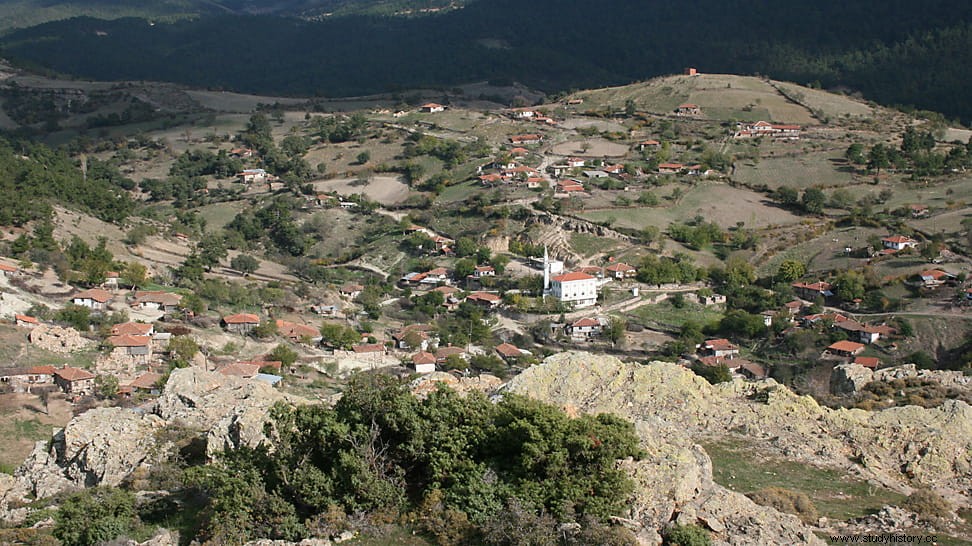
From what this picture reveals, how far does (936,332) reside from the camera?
139 ft

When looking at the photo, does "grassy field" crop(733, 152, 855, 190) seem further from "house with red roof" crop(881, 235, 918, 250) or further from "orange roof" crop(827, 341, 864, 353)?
"orange roof" crop(827, 341, 864, 353)

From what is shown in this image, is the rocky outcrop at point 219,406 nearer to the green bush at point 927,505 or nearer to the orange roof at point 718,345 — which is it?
the green bush at point 927,505

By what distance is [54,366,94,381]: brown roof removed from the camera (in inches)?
1028

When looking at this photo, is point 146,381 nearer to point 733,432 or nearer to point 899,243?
point 733,432

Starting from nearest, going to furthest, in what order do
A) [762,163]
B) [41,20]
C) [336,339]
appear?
[336,339], [762,163], [41,20]

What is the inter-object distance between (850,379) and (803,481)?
1053 centimetres

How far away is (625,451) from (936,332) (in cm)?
3358

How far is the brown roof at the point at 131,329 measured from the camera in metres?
32.4

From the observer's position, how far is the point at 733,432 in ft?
A: 57.8

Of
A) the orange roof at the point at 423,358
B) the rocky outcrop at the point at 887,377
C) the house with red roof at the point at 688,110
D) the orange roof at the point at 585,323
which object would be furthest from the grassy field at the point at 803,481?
the house with red roof at the point at 688,110

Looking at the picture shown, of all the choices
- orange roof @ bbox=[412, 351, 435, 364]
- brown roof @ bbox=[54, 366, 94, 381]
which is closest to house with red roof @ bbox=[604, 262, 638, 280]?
orange roof @ bbox=[412, 351, 435, 364]

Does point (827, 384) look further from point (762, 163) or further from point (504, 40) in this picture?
point (504, 40)

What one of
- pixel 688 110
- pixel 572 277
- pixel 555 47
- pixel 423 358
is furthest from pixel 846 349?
pixel 555 47

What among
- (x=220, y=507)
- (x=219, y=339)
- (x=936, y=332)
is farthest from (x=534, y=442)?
(x=936, y=332)
